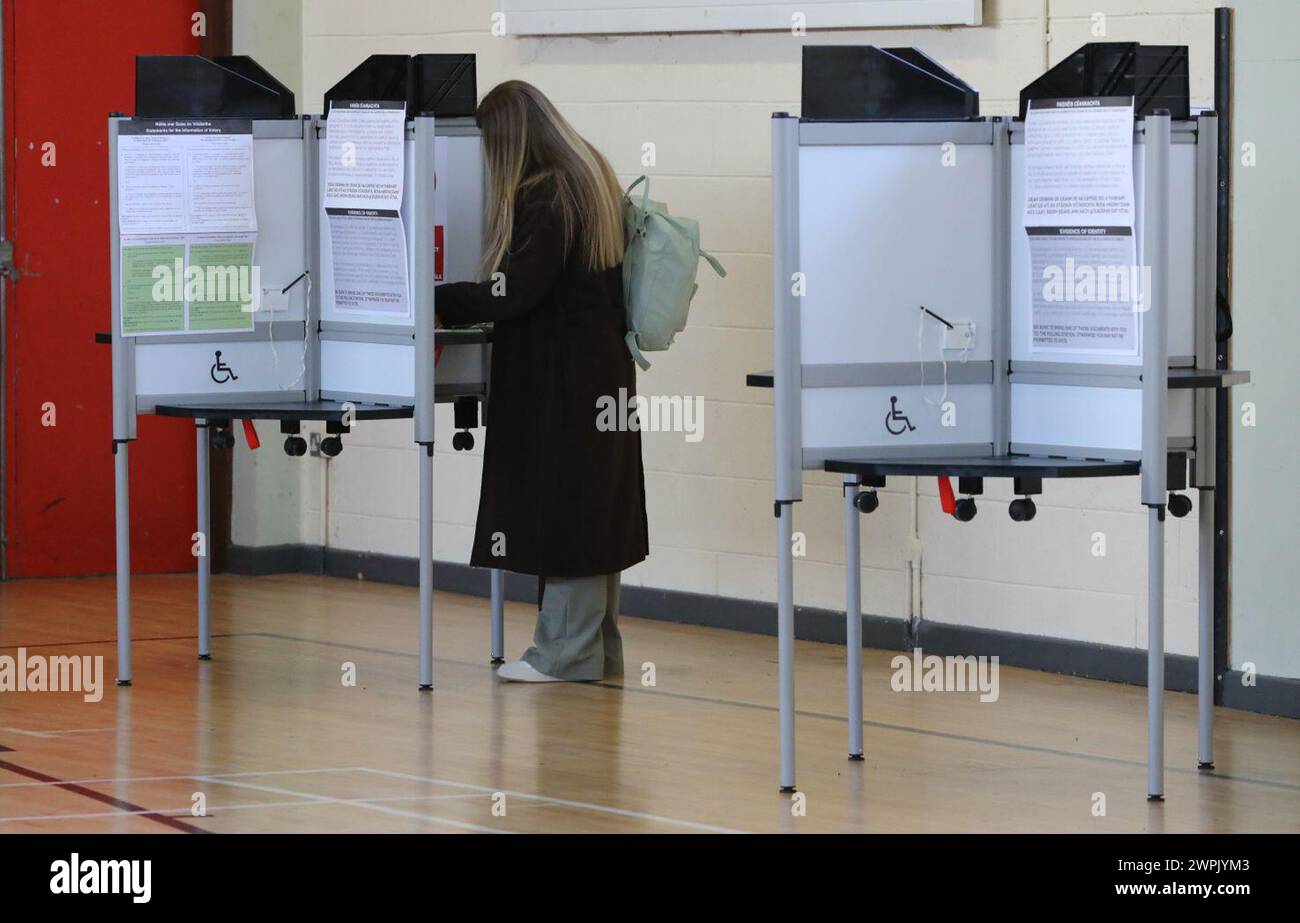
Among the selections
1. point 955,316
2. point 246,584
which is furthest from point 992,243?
point 246,584

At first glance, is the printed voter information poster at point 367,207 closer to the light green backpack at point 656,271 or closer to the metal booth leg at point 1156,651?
the light green backpack at point 656,271

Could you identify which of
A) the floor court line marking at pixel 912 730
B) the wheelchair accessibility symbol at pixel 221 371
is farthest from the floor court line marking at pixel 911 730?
the wheelchair accessibility symbol at pixel 221 371

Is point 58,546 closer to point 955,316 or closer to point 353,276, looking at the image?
point 353,276

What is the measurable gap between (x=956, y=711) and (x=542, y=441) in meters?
1.21

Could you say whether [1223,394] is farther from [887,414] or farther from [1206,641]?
[887,414]

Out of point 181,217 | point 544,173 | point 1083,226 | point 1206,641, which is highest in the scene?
point 544,173

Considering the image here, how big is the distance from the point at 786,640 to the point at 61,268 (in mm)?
3841

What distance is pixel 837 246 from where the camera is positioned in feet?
14.6

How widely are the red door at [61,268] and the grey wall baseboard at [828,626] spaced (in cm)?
60

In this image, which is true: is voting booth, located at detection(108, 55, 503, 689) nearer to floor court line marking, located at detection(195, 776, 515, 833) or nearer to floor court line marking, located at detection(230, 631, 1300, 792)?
floor court line marking, located at detection(230, 631, 1300, 792)

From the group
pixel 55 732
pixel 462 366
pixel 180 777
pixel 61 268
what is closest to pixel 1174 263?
pixel 462 366

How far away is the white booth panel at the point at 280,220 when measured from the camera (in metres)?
5.73

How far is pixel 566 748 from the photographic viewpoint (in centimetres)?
493

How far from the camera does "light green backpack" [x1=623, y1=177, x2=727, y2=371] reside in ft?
18.3
